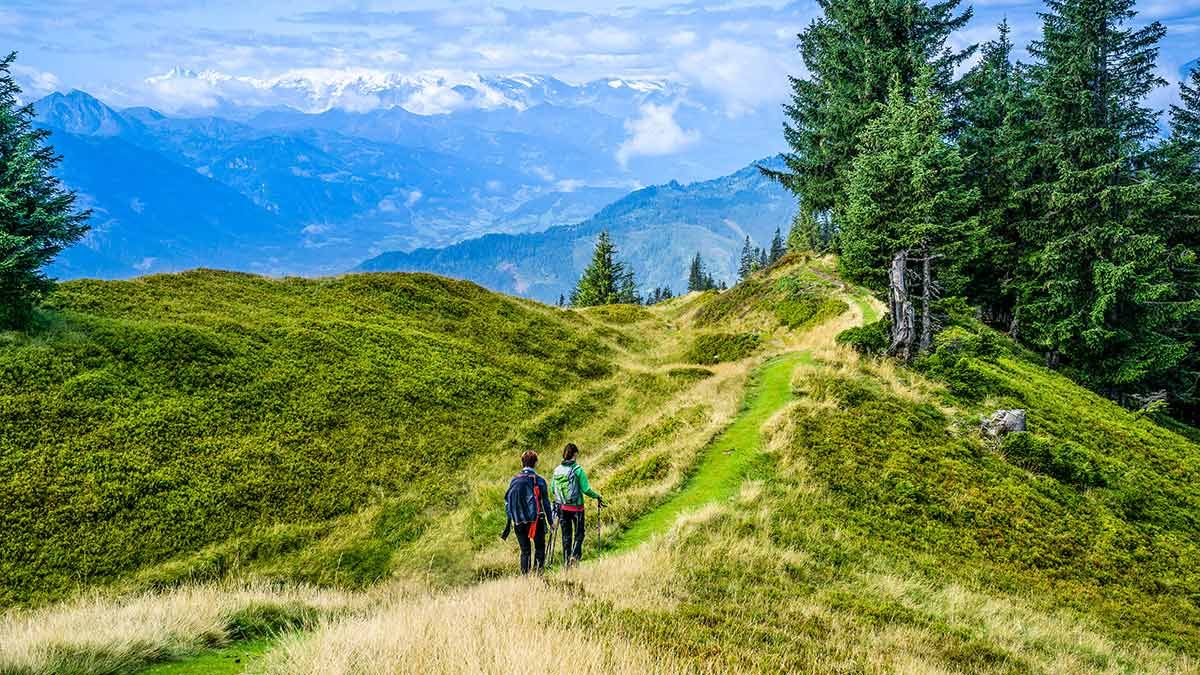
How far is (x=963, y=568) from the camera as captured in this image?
472 inches

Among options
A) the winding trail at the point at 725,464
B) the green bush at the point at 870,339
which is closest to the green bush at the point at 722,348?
the green bush at the point at 870,339

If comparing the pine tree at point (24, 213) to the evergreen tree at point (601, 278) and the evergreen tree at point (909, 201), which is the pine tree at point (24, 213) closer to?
the evergreen tree at point (909, 201)

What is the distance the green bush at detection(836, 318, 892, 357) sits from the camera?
2309cm

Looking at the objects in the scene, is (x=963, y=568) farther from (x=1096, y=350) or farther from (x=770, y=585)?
(x=1096, y=350)

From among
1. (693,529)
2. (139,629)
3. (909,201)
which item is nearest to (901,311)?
(909,201)

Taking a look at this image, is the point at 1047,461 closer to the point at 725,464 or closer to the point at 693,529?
the point at 725,464

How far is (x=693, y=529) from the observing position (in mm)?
11953

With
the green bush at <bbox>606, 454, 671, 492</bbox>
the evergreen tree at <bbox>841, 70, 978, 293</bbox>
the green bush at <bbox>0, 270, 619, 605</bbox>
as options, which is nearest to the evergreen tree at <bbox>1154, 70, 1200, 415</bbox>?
the evergreen tree at <bbox>841, 70, 978, 293</bbox>

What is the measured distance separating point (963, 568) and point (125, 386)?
2288 cm

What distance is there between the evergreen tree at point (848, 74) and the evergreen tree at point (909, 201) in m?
7.15

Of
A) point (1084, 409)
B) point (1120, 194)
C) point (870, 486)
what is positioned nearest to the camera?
point (870, 486)

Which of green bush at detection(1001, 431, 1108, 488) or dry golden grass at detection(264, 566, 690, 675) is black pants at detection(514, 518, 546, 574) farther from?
green bush at detection(1001, 431, 1108, 488)

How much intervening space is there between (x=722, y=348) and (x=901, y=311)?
A: 12.5 m

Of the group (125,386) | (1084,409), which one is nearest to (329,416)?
(125,386)
